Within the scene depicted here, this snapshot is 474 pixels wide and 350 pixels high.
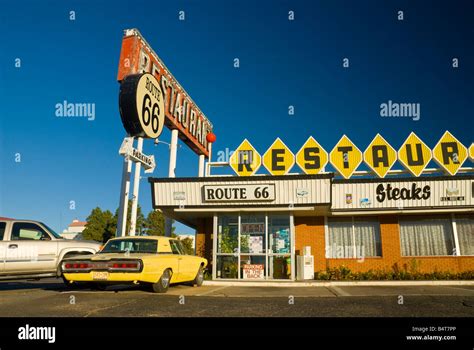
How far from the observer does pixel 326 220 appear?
17.9m

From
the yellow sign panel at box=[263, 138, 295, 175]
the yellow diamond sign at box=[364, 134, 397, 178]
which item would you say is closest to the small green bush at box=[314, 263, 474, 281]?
the yellow diamond sign at box=[364, 134, 397, 178]

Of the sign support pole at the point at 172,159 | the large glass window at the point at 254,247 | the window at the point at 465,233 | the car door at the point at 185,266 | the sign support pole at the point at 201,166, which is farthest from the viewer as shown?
the sign support pole at the point at 201,166

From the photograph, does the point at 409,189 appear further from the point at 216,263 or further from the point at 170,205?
the point at 170,205

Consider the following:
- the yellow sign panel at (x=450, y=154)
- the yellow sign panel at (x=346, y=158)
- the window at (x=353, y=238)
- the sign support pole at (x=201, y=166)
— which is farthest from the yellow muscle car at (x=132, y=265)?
the yellow sign panel at (x=450, y=154)

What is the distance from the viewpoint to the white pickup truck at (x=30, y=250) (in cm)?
1038

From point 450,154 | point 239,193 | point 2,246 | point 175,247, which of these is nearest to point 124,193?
point 239,193

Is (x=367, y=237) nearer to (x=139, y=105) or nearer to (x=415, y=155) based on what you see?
(x=415, y=155)

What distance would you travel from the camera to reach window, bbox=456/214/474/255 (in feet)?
55.9

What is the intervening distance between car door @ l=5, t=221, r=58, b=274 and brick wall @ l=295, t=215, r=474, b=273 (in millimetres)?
10451

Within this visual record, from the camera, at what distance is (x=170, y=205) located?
16.5m

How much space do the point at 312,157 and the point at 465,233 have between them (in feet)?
24.6

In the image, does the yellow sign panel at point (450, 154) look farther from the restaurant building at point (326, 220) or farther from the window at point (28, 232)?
the window at point (28, 232)
